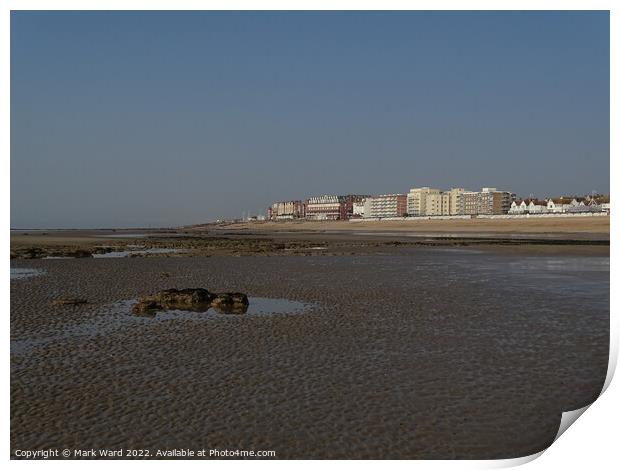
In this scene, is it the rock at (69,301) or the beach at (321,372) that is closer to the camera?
the beach at (321,372)

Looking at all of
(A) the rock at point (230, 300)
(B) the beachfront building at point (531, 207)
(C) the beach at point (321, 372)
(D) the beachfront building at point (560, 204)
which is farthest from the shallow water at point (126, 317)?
(B) the beachfront building at point (531, 207)

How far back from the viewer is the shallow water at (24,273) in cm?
2838

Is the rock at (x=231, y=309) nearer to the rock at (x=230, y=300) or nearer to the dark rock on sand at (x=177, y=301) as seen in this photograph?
the rock at (x=230, y=300)

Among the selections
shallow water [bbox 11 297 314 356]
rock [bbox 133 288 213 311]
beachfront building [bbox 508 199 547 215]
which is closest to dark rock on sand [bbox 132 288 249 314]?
rock [bbox 133 288 213 311]

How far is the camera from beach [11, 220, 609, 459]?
25.2 feet

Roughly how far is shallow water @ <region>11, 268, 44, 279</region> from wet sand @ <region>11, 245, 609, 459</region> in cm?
840

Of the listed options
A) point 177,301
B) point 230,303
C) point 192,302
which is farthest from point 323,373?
point 177,301

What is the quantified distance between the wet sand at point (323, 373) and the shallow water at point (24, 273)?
8400 millimetres

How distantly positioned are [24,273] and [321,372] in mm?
26416

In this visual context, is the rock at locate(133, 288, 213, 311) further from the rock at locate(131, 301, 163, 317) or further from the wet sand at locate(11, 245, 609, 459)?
the wet sand at locate(11, 245, 609, 459)

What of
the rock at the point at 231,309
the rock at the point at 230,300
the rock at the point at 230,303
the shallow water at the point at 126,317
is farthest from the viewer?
the rock at the point at 230,300

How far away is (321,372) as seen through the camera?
34.8ft
